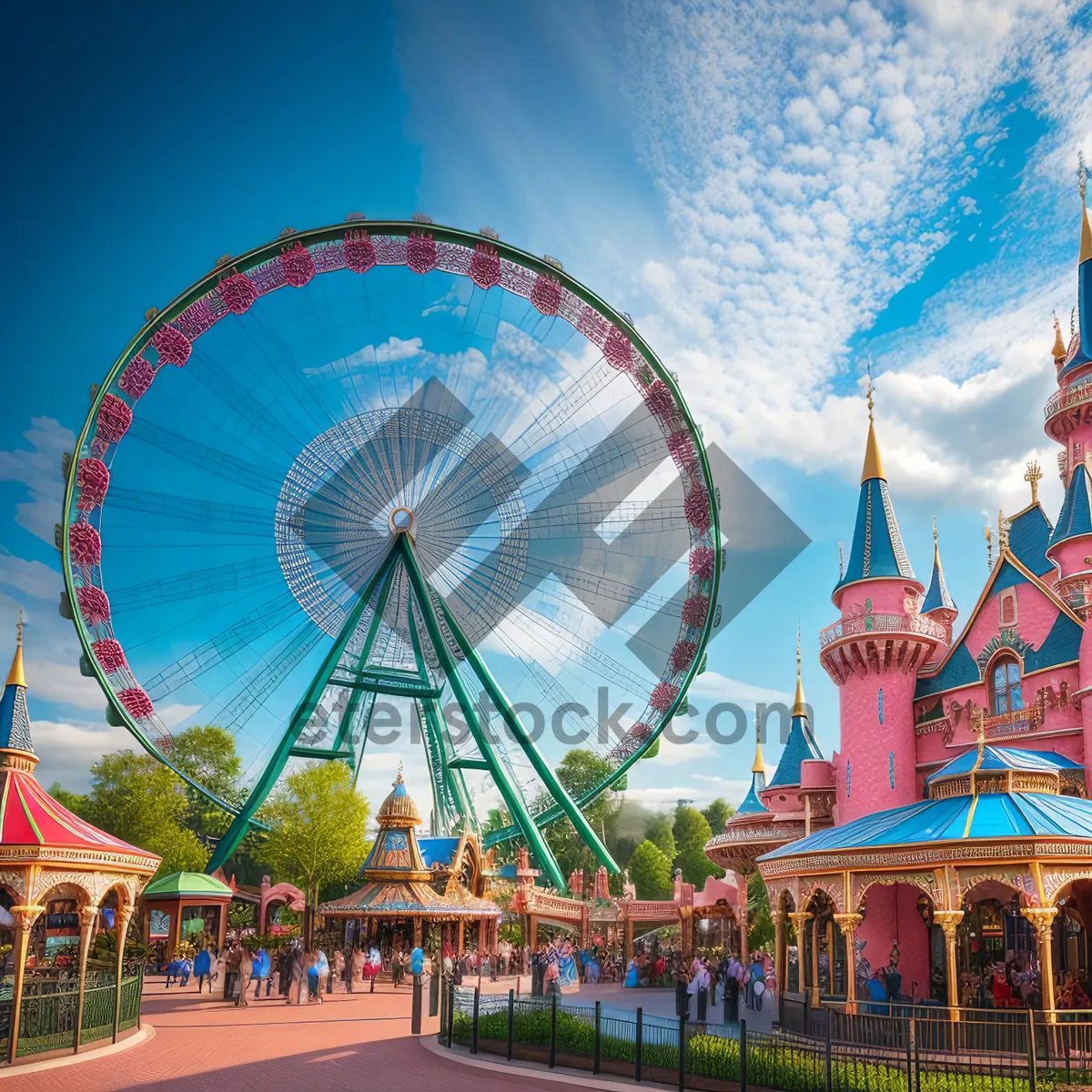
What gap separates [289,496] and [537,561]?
833cm

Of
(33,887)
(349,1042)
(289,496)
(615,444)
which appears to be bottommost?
(349,1042)

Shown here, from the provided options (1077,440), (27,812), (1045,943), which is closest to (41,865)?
(27,812)

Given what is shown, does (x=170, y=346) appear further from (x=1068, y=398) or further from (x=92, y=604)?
(x=1068, y=398)

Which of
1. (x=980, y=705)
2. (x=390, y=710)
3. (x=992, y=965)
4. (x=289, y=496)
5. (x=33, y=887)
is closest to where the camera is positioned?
(x=33, y=887)

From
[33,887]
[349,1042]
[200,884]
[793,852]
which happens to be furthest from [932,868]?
[200,884]

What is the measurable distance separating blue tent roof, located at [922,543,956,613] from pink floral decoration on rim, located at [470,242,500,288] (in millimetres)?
21565

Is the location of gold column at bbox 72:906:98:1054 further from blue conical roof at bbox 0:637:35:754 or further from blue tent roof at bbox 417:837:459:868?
blue tent roof at bbox 417:837:459:868

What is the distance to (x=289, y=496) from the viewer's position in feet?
109

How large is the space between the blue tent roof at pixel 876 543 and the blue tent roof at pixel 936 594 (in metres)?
10.9

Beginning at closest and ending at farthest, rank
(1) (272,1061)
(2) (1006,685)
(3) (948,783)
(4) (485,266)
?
(1) (272,1061), (3) (948,783), (2) (1006,685), (4) (485,266)

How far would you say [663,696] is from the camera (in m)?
38.2

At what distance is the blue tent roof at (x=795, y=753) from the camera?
3944 centimetres

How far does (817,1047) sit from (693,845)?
71218 millimetres

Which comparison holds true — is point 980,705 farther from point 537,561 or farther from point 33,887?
point 33,887
